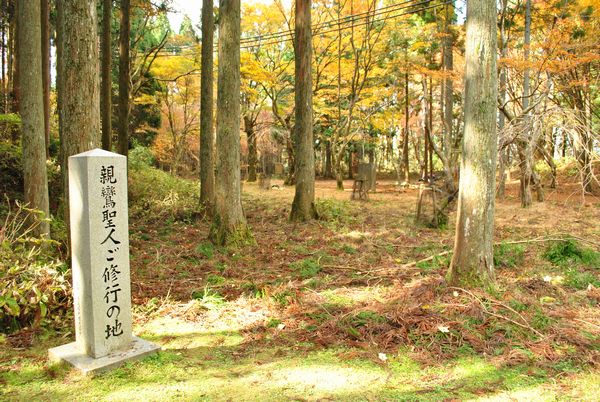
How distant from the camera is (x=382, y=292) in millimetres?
5520

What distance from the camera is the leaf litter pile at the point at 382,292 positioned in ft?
13.6

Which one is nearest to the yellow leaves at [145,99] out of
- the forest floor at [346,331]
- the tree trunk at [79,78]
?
the forest floor at [346,331]

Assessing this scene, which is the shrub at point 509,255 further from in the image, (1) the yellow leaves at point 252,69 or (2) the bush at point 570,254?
(1) the yellow leaves at point 252,69

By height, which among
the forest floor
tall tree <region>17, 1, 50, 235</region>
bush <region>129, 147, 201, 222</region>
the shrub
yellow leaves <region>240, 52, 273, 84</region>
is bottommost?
the forest floor

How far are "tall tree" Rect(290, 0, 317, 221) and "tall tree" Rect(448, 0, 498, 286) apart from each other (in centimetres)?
596

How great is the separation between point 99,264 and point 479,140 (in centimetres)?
407

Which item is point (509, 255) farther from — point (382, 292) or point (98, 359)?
point (98, 359)

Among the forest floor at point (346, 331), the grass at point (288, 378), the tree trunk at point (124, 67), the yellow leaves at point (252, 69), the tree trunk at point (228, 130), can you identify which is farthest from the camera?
the yellow leaves at point (252, 69)

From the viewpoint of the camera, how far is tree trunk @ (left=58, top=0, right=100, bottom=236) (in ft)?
16.5

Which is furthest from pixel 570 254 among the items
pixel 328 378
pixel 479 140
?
pixel 328 378

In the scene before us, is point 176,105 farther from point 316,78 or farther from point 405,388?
point 405,388

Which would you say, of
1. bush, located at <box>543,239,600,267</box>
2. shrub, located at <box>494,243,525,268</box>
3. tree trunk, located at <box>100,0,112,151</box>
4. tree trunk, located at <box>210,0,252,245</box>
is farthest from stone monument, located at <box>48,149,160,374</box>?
tree trunk, located at <box>100,0,112,151</box>

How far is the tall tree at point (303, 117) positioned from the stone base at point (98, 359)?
22.8 ft

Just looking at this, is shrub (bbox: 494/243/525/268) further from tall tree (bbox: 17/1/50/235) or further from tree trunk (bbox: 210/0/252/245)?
tall tree (bbox: 17/1/50/235)
